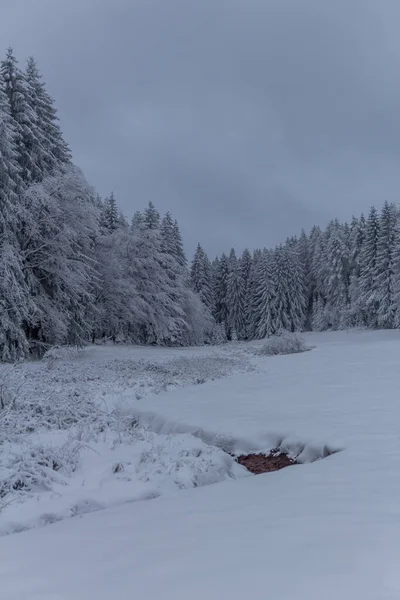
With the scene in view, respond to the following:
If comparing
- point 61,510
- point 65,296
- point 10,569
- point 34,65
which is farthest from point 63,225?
point 10,569

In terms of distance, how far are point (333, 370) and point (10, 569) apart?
1274 centimetres

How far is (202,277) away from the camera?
55.2m

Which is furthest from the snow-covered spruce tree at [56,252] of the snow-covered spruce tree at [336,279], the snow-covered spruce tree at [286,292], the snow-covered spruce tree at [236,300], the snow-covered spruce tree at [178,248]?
the snow-covered spruce tree at [336,279]

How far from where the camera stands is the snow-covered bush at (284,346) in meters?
25.2

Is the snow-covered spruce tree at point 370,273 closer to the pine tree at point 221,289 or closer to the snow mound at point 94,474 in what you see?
the pine tree at point 221,289

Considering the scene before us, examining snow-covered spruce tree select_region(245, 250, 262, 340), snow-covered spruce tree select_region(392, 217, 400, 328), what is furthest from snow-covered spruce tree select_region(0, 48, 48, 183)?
snow-covered spruce tree select_region(245, 250, 262, 340)

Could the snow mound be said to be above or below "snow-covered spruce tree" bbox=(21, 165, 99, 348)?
below

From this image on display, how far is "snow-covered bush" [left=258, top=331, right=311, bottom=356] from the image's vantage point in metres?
25.2

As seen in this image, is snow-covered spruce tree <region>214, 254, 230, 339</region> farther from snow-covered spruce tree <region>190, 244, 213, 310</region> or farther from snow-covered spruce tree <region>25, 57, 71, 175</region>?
snow-covered spruce tree <region>25, 57, 71, 175</region>

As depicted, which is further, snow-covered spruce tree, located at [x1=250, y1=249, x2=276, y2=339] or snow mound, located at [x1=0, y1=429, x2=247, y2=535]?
snow-covered spruce tree, located at [x1=250, y1=249, x2=276, y2=339]

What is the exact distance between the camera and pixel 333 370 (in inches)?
576

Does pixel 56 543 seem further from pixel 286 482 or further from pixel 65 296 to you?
pixel 65 296

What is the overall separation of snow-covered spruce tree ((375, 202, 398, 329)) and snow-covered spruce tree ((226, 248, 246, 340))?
2045 centimetres

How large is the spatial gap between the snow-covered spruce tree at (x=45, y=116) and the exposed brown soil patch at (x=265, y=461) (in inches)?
740
